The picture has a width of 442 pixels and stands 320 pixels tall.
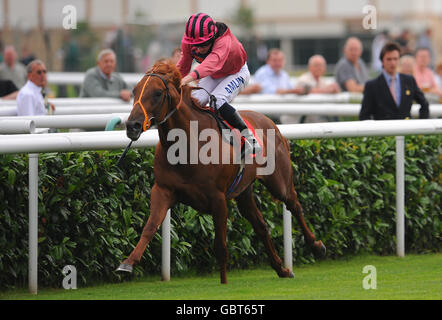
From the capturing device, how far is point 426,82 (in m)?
13.8

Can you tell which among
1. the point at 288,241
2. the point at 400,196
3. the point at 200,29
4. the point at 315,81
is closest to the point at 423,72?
the point at 315,81

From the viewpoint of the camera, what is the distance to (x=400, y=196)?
7680 millimetres

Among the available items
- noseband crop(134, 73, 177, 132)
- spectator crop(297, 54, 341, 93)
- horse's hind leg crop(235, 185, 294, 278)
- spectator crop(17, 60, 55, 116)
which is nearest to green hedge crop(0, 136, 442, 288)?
horse's hind leg crop(235, 185, 294, 278)

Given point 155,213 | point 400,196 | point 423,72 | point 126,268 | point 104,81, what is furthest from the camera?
point 423,72

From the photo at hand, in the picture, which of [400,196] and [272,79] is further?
[272,79]

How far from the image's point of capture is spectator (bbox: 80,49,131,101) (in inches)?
428

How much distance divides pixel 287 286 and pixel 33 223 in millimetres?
1614

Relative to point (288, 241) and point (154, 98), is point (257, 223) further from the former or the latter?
point (154, 98)

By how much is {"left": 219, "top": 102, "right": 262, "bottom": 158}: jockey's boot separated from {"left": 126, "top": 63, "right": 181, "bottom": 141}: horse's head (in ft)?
1.48

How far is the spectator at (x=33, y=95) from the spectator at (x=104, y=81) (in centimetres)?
169

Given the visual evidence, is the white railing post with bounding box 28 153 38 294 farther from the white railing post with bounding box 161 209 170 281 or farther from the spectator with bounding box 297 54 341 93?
the spectator with bounding box 297 54 341 93

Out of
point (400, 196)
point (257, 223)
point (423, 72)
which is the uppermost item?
point (423, 72)
